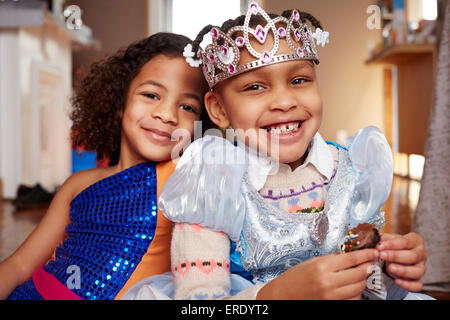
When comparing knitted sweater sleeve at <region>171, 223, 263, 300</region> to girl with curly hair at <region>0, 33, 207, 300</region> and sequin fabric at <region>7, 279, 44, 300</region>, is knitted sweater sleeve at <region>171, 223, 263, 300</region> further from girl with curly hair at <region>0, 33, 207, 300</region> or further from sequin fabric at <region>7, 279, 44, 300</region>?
sequin fabric at <region>7, 279, 44, 300</region>

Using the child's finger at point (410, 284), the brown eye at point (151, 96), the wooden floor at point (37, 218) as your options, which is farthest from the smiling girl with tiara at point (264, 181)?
the wooden floor at point (37, 218)

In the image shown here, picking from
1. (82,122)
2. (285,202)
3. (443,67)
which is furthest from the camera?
(443,67)

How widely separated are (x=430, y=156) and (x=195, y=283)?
2.64ft

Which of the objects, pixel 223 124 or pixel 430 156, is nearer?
pixel 223 124

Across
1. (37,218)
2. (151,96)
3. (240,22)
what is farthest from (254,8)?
(37,218)

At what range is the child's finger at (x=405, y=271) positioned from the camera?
0.51m

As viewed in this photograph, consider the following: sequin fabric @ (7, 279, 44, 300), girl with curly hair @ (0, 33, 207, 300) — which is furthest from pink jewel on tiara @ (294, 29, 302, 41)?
sequin fabric @ (7, 279, 44, 300)

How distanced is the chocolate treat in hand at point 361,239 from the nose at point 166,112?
13.7 inches

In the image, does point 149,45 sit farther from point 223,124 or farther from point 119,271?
point 119,271

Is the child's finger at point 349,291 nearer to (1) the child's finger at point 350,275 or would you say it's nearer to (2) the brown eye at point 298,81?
(1) the child's finger at point 350,275

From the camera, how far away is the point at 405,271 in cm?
51

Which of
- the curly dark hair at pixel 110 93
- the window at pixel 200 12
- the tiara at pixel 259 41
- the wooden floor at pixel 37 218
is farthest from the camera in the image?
the wooden floor at pixel 37 218
